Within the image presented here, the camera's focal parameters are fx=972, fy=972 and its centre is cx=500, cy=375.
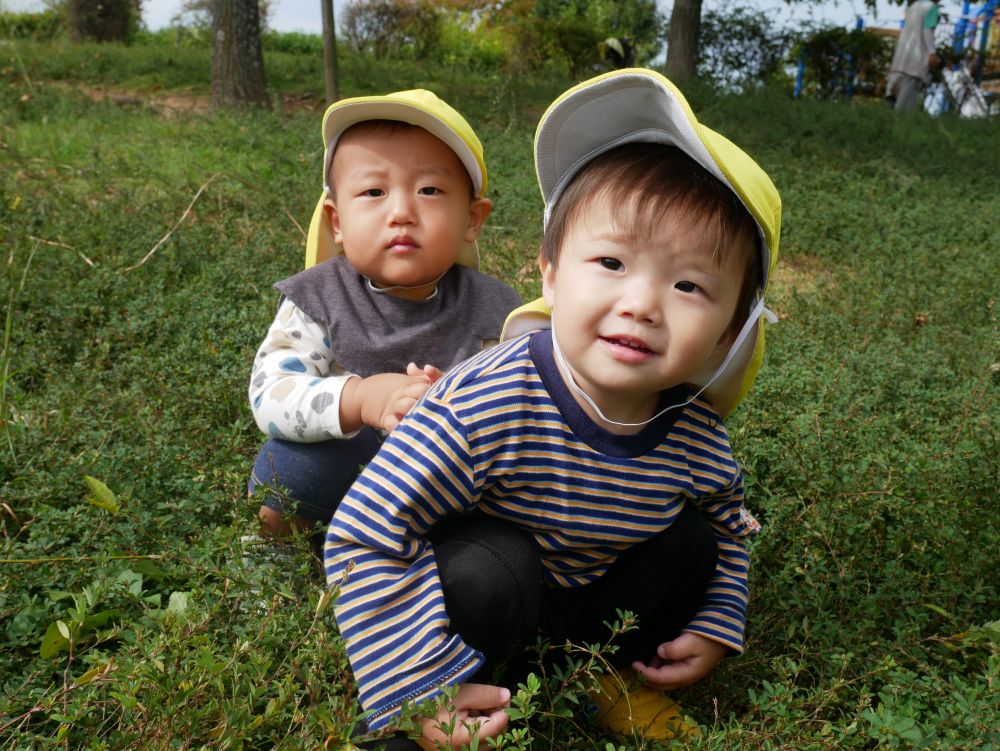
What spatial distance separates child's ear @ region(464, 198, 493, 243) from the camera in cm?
266

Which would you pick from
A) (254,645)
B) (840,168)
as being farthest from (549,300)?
(840,168)

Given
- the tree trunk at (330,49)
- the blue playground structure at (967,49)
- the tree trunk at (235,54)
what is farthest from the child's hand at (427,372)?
the blue playground structure at (967,49)

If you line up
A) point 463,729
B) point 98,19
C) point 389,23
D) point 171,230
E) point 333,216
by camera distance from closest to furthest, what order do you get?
point 463,729 → point 333,216 → point 171,230 → point 98,19 → point 389,23

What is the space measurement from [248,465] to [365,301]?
0.56m

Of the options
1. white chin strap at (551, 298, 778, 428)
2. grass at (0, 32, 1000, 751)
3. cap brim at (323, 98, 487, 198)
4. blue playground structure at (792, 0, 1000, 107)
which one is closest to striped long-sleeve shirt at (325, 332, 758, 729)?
white chin strap at (551, 298, 778, 428)

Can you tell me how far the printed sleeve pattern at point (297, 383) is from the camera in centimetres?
236

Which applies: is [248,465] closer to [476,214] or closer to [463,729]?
[476,214]

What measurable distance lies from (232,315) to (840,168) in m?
6.06

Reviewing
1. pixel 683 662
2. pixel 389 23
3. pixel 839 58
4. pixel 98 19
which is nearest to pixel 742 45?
pixel 839 58

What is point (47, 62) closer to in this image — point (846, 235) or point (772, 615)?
point (846, 235)

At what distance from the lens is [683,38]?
42.6 feet

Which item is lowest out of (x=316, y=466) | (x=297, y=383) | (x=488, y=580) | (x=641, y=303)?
(x=316, y=466)

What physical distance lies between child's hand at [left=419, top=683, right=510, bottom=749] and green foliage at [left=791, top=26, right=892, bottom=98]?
62.0 ft

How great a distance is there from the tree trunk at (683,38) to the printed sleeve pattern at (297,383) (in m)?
11.3
